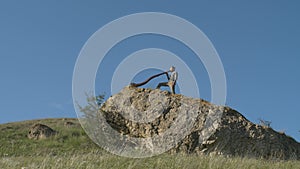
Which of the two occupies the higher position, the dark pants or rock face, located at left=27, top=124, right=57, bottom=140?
rock face, located at left=27, top=124, right=57, bottom=140

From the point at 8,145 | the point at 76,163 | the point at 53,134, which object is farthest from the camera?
the point at 53,134

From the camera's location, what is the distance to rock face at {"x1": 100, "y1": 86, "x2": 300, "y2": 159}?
14312 millimetres

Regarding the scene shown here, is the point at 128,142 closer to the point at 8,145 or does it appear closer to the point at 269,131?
the point at 269,131

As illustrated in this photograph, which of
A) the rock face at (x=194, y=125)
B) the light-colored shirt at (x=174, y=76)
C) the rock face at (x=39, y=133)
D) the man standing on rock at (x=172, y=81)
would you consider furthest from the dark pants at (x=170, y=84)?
the rock face at (x=39, y=133)

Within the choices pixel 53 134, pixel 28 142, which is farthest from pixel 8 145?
pixel 53 134

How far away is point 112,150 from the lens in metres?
14.5

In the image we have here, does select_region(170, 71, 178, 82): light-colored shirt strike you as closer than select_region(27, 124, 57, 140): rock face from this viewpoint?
Yes

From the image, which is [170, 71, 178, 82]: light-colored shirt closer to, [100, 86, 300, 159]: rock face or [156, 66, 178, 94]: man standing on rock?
[156, 66, 178, 94]: man standing on rock

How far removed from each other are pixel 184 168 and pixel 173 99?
7084 mm

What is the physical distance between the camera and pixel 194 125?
14430 millimetres

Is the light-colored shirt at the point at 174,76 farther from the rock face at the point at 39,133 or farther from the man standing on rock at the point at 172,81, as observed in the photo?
the rock face at the point at 39,133

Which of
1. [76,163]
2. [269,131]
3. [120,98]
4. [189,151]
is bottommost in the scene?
[76,163]

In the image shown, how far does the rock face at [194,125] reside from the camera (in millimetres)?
14312

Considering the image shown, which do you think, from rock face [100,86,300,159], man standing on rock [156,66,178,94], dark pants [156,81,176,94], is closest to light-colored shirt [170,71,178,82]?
man standing on rock [156,66,178,94]
